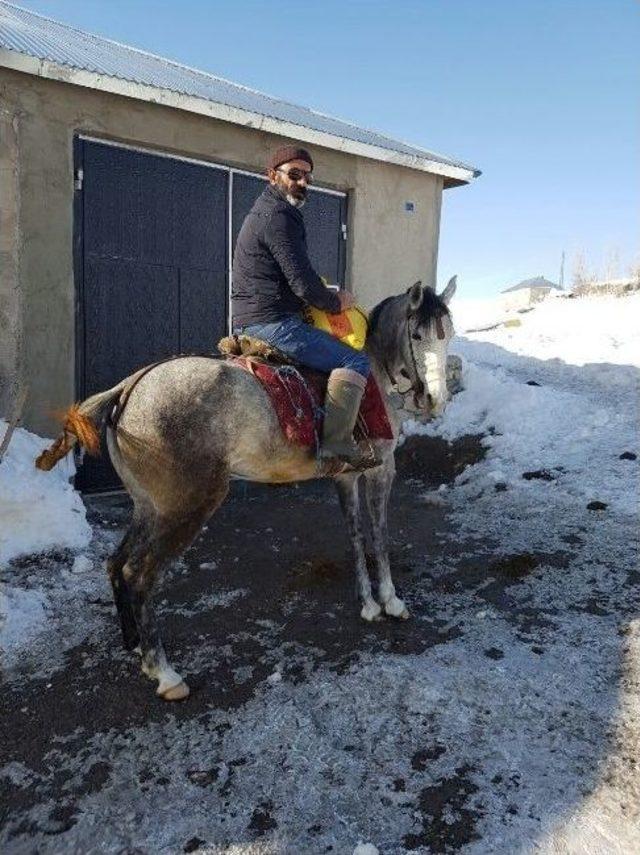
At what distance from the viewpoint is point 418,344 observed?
418cm

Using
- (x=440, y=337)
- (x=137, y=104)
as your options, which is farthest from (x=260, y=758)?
(x=137, y=104)

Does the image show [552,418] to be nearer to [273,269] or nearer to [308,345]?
[308,345]

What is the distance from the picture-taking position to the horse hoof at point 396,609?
432 cm

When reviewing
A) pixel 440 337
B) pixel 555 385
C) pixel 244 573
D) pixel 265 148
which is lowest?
pixel 244 573

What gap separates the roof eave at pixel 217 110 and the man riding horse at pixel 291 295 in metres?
3.76

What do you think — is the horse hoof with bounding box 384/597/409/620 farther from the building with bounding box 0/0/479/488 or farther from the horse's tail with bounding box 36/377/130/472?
the building with bounding box 0/0/479/488

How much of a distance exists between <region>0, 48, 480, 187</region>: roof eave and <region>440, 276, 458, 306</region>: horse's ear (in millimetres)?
4518

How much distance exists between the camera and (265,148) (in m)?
8.05

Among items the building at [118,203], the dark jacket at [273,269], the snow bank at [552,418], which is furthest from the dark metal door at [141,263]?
the snow bank at [552,418]

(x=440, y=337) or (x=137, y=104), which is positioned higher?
(x=137, y=104)

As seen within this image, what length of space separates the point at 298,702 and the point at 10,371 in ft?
15.8

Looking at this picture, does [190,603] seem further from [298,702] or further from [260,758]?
[260,758]

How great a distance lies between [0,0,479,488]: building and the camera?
6.23 metres

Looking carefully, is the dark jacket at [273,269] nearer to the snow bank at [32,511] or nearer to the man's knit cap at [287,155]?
the man's knit cap at [287,155]
